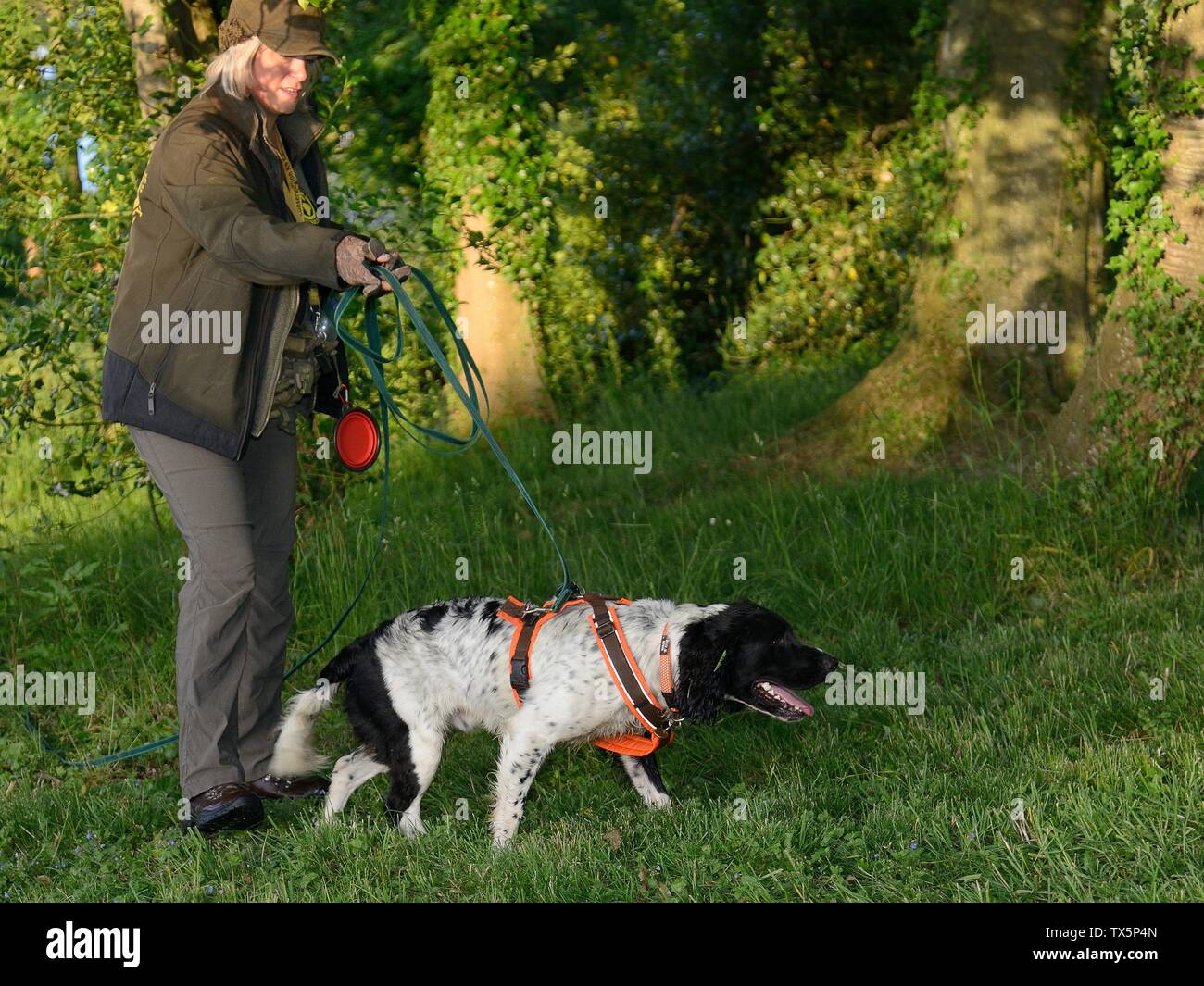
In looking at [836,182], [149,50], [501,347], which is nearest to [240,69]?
[149,50]

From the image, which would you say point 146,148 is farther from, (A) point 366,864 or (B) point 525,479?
(A) point 366,864

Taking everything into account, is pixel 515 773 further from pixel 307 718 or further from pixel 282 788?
pixel 282 788

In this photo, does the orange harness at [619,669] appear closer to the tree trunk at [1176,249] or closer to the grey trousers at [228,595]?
the grey trousers at [228,595]

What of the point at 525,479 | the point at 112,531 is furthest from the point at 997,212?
the point at 112,531

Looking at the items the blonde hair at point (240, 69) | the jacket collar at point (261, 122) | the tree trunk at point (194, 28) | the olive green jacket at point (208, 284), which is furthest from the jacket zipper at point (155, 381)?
the tree trunk at point (194, 28)

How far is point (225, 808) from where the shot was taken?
4.61 m

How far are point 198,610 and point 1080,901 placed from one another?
2809 mm

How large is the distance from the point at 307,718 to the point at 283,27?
2.24 meters

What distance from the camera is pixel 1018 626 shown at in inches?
247

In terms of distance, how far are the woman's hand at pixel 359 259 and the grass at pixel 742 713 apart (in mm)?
1724

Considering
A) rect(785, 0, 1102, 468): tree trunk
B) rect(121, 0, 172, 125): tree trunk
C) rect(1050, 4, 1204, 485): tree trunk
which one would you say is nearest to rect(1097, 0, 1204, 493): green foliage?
rect(1050, 4, 1204, 485): tree trunk

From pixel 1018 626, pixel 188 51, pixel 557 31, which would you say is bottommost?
pixel 1018 626

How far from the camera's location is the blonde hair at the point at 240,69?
4.51 m

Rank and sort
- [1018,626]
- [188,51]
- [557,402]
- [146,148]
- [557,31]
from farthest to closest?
[557,31] → [557,402] → [188,51] → [146,148] → [1018,626]
